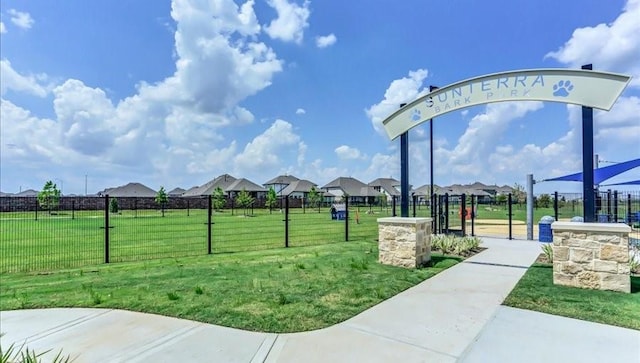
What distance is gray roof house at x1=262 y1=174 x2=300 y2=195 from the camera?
225 feet

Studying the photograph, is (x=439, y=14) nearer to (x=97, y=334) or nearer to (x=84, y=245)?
(x=97, y=334)

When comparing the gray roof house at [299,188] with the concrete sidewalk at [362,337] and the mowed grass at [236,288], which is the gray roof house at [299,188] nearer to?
the mowed grass at [236,288]

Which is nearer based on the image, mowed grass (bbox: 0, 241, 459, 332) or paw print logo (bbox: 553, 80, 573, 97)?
mowed grass (bbox: 0, 241, 459, 332)

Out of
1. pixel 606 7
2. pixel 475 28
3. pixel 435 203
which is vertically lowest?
pixel 435 203

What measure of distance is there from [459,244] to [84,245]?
11532 mm

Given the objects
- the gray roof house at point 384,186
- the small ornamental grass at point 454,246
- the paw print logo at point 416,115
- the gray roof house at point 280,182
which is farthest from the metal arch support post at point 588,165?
the gray roof house at point 384,186

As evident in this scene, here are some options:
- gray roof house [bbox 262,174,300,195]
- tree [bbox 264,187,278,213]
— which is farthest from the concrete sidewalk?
gray roof house [bbox 262,174,300,195]

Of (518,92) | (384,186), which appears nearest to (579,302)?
(518,92)

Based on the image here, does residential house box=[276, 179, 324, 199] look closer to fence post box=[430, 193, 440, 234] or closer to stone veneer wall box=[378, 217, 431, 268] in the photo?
fence post box=[430, 193, 440, 234]

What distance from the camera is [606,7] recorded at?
8.96 meters

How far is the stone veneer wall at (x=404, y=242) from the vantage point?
7266 mm

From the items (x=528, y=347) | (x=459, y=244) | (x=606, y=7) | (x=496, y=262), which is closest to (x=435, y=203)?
(x=459, y=244)

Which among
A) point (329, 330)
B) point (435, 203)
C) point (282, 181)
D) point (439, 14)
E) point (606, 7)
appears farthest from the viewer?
point (282, 181)

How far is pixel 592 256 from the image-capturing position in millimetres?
5578
